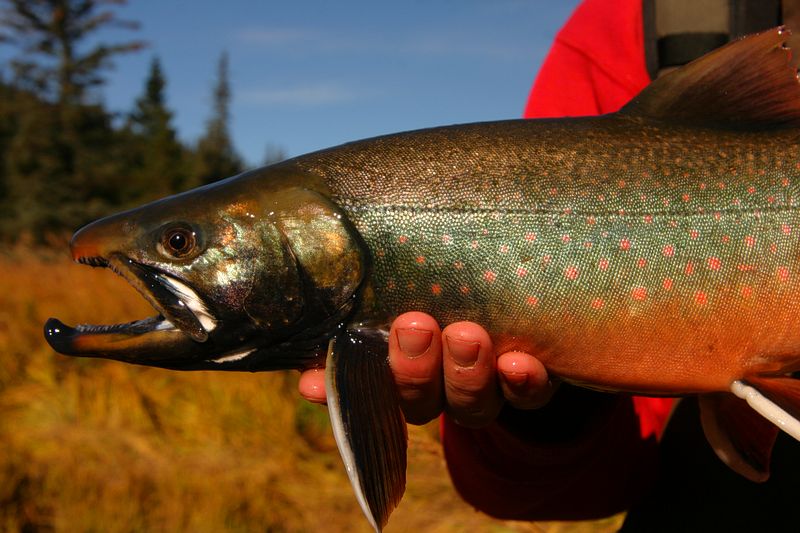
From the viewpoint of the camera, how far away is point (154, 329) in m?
1.89

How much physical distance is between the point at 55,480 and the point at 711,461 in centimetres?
492

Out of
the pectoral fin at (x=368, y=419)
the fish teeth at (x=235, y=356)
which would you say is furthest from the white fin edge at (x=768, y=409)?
the fish teeth at (x=235, y=356)

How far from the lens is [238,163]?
5331cm

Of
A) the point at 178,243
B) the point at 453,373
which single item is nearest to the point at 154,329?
the point at 178,243

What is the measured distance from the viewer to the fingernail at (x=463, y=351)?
1863 mm

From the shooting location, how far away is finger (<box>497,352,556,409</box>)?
1.90 meters

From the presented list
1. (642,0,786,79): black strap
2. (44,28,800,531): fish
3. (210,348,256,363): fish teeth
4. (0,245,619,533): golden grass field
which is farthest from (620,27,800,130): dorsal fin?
(0,245,619,533): golden grass field

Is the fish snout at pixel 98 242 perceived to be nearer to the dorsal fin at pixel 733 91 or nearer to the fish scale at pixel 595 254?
the fish scale at pixel 595 254

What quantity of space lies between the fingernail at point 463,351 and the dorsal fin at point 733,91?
33.6 inches

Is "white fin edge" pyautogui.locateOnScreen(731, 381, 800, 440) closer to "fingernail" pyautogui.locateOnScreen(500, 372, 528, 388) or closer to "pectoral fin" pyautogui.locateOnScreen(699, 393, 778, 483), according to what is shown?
"pectoral fin" pyautogui.locateOnScreen(699, 393, 778, 483)

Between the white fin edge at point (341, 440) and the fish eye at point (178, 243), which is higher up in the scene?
the fish eye at point (178, 243)

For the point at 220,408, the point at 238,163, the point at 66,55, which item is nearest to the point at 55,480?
the point at 220,408

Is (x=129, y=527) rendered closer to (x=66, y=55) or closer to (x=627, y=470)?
(x=627, y=470)

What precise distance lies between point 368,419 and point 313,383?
0.23 m
